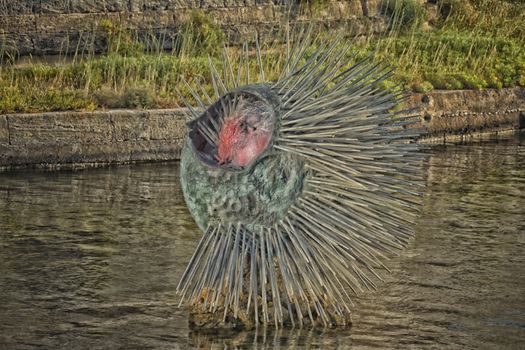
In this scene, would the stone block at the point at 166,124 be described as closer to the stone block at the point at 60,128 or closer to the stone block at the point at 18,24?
the stone block at the point at 60,128

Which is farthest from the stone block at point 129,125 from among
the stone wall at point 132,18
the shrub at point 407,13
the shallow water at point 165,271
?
the shrub at point 407,13

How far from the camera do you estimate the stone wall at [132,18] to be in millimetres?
20031

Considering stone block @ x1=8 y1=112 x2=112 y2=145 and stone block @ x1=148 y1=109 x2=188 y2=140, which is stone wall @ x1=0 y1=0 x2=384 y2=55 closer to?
stone block @ x1=148 y1=109 x2=188 y2=140

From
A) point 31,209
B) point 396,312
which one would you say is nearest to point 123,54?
point 31,209

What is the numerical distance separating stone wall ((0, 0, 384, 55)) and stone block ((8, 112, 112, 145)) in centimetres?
247

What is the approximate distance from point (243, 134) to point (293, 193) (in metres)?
0.51

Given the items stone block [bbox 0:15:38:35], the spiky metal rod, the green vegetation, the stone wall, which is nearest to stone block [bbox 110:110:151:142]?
the green vegetation

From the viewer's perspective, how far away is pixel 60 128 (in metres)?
15.9

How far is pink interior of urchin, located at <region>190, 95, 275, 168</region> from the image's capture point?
8.09 m

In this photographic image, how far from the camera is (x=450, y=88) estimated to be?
65.6ft

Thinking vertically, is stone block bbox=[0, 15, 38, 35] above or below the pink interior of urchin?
above

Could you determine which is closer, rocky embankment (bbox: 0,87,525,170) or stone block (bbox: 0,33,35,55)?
rocky embankment (bbox: 0,87,525,170)

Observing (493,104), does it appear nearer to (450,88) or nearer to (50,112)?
(450,88)

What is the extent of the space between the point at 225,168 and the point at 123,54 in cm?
1214
